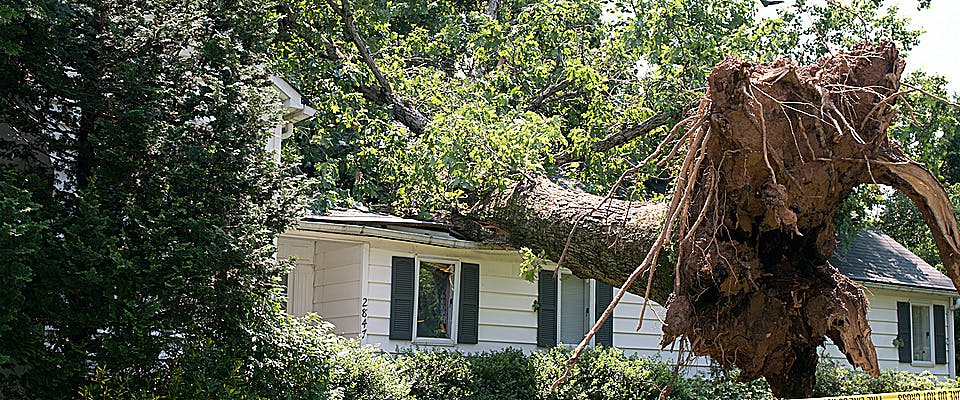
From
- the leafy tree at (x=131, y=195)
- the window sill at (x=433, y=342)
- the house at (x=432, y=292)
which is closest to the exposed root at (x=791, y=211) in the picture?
the leafy tree at (x=131, y=195)

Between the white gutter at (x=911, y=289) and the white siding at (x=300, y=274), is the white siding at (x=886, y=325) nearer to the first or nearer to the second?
the white gutter at (x=911, y=289)

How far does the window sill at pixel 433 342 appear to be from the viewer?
12.9 metres

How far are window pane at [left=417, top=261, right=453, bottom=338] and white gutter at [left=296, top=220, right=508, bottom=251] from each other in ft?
2.26

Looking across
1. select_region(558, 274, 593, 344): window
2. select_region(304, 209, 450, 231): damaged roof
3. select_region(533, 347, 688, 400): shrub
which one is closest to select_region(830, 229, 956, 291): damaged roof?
select_region(558, 274, 593, 344): window

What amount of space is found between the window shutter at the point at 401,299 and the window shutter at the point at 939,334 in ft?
40.6

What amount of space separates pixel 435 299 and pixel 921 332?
1161 centimetres

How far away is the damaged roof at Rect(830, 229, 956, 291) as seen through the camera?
17234mm

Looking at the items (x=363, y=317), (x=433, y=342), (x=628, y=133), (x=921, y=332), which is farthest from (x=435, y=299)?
(x=921, y=332)

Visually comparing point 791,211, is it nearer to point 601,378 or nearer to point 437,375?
point 437,375

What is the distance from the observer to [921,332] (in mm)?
19312

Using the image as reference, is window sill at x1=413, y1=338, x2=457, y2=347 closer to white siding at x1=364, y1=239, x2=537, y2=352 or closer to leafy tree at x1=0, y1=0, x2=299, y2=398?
white siding at x1=364, y1=239, x2=537, y2=352

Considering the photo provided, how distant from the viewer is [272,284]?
24.6 ft

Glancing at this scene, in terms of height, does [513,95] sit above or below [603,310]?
above

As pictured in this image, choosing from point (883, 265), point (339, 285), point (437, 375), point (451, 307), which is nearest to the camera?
point (437, 375)
